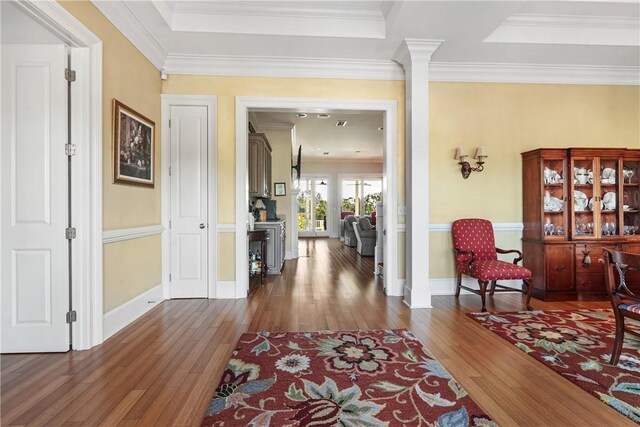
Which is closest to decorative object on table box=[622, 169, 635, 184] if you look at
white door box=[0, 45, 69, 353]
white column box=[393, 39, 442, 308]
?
white column box=[393, 39, 442, 308]

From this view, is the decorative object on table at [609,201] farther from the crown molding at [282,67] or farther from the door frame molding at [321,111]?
the crown molding at [282,67]

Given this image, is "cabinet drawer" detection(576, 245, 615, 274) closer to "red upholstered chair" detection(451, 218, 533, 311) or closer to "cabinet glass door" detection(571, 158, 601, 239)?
"cabinet glass door" detection(571, 158, 601, 239)

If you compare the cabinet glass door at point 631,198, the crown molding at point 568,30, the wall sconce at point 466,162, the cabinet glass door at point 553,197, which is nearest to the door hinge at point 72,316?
the wall sconce at point 466,162

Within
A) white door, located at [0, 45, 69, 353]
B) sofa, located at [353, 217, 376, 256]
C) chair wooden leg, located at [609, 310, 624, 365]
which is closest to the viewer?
chair wooden leg, located at [609, 310, 624, 365]

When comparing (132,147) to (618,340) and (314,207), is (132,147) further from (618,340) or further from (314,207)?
(314,207)

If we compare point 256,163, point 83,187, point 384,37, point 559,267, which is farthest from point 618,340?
point 256,163

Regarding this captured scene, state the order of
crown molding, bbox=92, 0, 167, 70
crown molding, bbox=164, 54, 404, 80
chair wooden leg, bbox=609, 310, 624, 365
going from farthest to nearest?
crown molding, bbox=164, 54, 404, 80 < crown molding, bbox=92, 0, 167, 70 < chair wooden leg, bbox=609, 310, 624, 365

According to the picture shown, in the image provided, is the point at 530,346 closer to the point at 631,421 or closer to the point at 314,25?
the point at 631,421

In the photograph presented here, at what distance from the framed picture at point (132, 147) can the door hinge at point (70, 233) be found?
574mm

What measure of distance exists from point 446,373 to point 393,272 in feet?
6.39

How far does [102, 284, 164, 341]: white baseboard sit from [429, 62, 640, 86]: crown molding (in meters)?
4.33

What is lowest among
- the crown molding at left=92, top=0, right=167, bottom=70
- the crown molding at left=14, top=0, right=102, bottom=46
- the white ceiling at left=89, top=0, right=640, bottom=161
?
the crown molding at left=14, top=0, right=102, bottom=46

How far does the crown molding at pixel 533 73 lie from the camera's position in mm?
3994

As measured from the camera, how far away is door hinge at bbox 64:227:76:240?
94.0 inches
